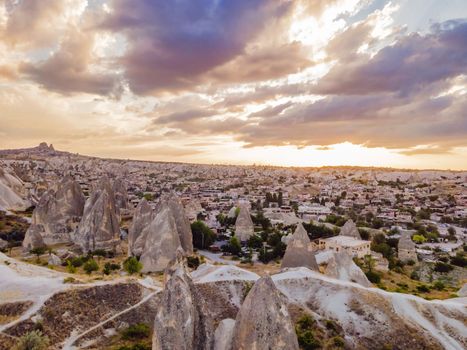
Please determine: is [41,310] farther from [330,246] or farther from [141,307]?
[330,246]

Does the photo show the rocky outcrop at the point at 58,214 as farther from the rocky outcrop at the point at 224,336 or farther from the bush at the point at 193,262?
the rocky outcrop at the point at 224,336

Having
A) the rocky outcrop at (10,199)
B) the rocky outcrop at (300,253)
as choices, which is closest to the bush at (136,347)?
the rocky outcrop at (300,253)

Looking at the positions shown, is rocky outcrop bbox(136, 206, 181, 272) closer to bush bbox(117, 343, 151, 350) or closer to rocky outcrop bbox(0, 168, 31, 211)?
bush bbox(117, 343, 151, 350)

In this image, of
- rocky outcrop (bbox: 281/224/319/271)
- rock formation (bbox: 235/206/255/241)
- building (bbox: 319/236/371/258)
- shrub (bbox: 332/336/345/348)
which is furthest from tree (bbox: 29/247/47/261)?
building (bbox: 319/236/371/258)

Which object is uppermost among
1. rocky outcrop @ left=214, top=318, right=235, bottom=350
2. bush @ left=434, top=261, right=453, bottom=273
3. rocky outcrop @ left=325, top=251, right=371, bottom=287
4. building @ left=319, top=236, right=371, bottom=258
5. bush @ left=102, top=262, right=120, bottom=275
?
rocky outcrop @ left=214, top=318, right=235, bottom=350

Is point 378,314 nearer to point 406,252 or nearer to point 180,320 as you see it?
point 180,320

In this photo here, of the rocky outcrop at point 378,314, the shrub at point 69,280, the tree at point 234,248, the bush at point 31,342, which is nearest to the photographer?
the bush at point 31,342

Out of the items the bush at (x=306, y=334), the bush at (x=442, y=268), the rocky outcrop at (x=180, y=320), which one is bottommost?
the bush at (x=442, y=268)
